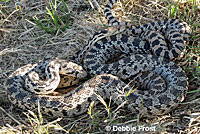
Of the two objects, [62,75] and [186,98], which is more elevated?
[62,75]

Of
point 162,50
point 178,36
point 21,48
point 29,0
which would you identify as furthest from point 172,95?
point 29,0

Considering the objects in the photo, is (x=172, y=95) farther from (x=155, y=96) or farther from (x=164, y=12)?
(x=164, y=12)

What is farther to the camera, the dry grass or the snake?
the snake

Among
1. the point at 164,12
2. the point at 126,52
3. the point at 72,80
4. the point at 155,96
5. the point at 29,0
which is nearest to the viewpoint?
the point at 155,96

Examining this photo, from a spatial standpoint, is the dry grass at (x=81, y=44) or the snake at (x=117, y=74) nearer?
the dry grass at (x=81, y=44)
